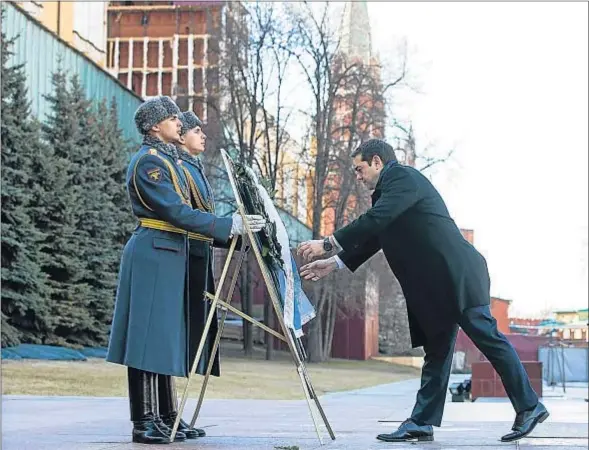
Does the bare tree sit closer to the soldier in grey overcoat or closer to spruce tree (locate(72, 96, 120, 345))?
spruce tree (locate(72, 96, 120, 345))

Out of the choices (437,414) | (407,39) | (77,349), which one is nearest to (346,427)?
(437,414)

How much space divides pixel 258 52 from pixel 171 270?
27.9 meters

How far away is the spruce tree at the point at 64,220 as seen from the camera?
23141mm

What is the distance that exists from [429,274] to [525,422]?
0.93 meters

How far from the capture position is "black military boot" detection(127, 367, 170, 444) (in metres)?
5.30

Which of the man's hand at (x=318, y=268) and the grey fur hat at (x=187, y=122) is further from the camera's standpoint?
the grey fur hat at (x=187, y=122)

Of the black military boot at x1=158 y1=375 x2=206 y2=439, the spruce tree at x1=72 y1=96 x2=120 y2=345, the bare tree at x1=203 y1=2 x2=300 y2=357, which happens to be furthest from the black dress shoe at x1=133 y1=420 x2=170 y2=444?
the bare tree at x1=203 y1=2 x2=300 y2=357

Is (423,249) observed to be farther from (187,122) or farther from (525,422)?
(187,122)

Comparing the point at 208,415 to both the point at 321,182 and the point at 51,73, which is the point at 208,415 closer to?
the point at 51,73

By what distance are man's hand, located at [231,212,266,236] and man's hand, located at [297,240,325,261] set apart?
25 cm

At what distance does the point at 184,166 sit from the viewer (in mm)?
5727

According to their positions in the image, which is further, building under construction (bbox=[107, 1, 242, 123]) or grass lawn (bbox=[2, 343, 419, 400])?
building under construction (bbox=[107, 1, 242, 123])

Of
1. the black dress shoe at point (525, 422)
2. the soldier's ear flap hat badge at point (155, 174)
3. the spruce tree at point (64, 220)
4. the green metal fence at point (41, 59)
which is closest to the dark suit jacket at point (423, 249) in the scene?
the black dress shoe at point (525, 422)

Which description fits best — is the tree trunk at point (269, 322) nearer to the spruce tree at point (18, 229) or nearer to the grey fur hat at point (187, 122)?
the spruce tree at point (18, 229)
